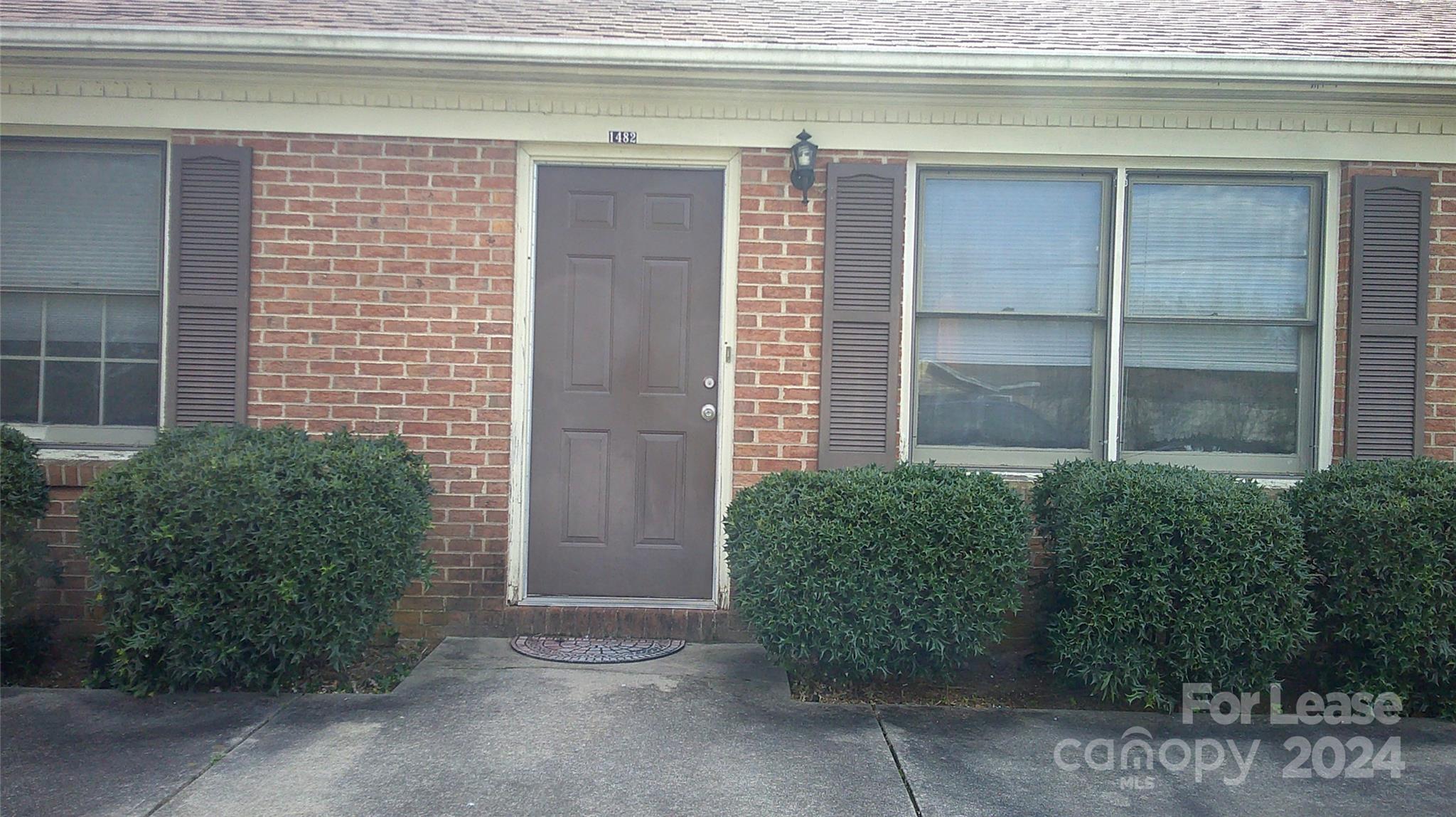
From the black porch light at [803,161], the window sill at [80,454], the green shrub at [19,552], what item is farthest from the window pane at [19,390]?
the black porch light at [803,161]

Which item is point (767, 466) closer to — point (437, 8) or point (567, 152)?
point (567, 152)

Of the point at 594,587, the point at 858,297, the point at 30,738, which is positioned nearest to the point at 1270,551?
the point at 858,297

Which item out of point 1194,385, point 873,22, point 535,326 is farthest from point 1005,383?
point 535,326

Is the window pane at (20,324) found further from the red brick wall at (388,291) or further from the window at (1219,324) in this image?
the window at (1219,324)

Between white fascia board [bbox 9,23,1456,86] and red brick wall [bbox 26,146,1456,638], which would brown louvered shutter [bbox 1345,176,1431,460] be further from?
white fascia board [bbox 9,23,1456,86]

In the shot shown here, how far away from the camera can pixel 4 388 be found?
520 cm

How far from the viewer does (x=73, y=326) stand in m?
5.22

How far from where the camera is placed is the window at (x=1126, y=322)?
529cm

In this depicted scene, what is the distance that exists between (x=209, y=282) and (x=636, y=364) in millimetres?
2172

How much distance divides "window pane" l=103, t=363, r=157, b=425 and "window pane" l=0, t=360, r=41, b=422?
37cm

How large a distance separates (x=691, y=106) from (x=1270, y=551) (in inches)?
132

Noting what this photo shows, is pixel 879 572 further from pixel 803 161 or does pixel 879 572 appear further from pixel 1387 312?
pixel 1387 312

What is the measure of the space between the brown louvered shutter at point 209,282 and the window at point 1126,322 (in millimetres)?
3456

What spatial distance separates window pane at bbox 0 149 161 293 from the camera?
520cm
